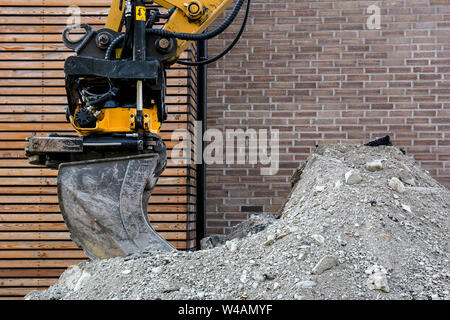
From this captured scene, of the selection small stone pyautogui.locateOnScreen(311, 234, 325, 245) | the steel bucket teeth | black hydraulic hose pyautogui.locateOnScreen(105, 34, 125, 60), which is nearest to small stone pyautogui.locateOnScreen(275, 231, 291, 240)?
small stone pyautogui.locateOnScreen(311, 234, 325, 245)

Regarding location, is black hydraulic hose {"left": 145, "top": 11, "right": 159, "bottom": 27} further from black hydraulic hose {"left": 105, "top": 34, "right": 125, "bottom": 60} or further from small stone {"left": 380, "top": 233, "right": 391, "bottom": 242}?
small stone {"left": 380, "top": 233, "right": 391, "bottom": 242}

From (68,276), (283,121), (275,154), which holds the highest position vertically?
(283,121)

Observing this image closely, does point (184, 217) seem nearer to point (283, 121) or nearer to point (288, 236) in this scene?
point (283, 121)

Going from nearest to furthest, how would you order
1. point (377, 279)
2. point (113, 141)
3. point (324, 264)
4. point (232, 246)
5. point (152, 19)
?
point (377, 279)
point (324, 264)
point (232, 246)
point (113, 141)
point (152, 19)

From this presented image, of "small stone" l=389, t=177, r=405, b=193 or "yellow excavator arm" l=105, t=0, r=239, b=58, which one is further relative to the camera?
"yellow excavator arm" l=105, t=0, r=239, b=58

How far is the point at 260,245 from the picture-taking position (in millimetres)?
3305

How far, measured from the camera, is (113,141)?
377 centimetres

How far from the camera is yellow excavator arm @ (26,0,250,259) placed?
3705mm

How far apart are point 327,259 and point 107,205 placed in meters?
1.69

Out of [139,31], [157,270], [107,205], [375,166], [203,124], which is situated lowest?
[157,270]

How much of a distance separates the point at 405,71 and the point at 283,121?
1602 millimetres

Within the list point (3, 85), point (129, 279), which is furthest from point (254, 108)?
point (129, 279)

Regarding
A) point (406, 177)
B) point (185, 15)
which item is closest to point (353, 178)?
point (406, 177)

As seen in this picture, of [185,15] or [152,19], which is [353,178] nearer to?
[185,15]
